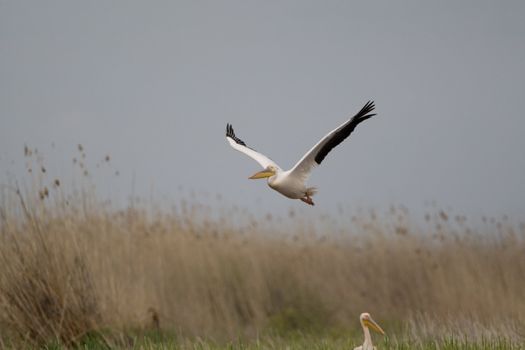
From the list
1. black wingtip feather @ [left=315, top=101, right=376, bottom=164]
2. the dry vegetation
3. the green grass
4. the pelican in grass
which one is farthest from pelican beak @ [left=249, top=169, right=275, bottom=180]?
the dry vegetation

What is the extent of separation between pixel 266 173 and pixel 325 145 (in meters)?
0.59

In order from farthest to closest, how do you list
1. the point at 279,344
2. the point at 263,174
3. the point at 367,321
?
the point at 279,344 < the point at 263,174 < the point at 367,321

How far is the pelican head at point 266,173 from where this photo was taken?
12.3ft

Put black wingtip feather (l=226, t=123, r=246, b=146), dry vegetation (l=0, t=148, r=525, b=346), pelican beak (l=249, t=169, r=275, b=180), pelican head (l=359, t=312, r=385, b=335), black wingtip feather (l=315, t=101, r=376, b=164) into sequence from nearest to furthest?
pelican head (l=359, t=312, r=385, b=335) < pelican beak (l=249, t=169, r=275, b=180) < black wingtip feather (l=315, t=101, r=376, b=164) < black wingtip feather (l=226, t=123, r=246, b=146) < dry vegetation (l=0, t=148, r=525, b=346)

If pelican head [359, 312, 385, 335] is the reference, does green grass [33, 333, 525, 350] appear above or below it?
below

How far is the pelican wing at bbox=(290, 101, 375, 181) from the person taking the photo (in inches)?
153

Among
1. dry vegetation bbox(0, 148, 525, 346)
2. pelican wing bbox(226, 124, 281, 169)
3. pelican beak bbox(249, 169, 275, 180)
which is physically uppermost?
pelican wing bbox(226, 124, 281, 169)

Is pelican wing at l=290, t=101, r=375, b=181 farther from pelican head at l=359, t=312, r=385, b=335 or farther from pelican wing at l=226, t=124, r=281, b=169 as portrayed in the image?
pelican head at l=359, t=312, r=385, b=335

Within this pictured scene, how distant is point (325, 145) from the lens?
4.22m

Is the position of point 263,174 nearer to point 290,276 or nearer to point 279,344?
point 279,344

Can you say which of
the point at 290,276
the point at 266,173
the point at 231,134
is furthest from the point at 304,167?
the point at 290,276

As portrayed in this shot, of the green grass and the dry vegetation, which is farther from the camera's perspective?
the dry vegetation

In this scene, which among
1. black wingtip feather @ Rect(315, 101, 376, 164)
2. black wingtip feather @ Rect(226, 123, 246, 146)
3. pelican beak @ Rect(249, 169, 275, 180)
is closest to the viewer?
pelican beak @ Rect(249, 169, 275, 180)

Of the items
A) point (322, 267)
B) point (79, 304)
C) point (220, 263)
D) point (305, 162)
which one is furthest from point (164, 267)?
point (305, 162)
